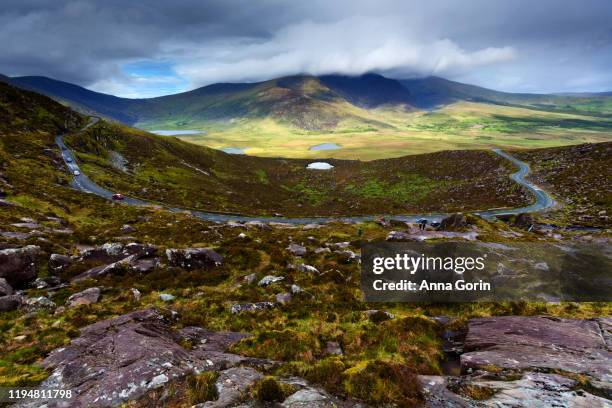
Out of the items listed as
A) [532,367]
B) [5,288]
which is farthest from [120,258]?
[532,367]

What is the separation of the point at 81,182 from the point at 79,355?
274ft

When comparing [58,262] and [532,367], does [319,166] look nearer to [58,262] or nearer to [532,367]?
[58,262]

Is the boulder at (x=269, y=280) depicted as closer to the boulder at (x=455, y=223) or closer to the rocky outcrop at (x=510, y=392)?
the rocky outcrop at (x=510, y=392)

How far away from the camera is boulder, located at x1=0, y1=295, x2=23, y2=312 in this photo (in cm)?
1708

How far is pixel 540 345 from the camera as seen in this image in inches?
456

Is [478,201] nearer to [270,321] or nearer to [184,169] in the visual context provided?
[270,321]

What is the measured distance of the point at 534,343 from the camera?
11.8m

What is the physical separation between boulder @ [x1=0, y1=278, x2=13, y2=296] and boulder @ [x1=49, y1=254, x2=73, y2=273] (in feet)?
12.1

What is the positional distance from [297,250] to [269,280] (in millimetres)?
8441

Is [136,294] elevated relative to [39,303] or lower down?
lower down

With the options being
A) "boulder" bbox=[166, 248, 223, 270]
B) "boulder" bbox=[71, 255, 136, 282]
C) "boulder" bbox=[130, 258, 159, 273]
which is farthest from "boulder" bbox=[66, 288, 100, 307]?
"boulder" bbox=[166, 248, 223, 270]

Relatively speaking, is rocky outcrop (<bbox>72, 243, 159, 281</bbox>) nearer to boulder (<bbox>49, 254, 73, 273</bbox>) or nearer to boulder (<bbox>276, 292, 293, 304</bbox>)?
boulder (<bbox>49, 254, 73, 273</bbox>)

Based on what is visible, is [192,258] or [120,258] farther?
[120,258]

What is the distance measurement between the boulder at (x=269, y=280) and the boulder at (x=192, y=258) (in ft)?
17.7
